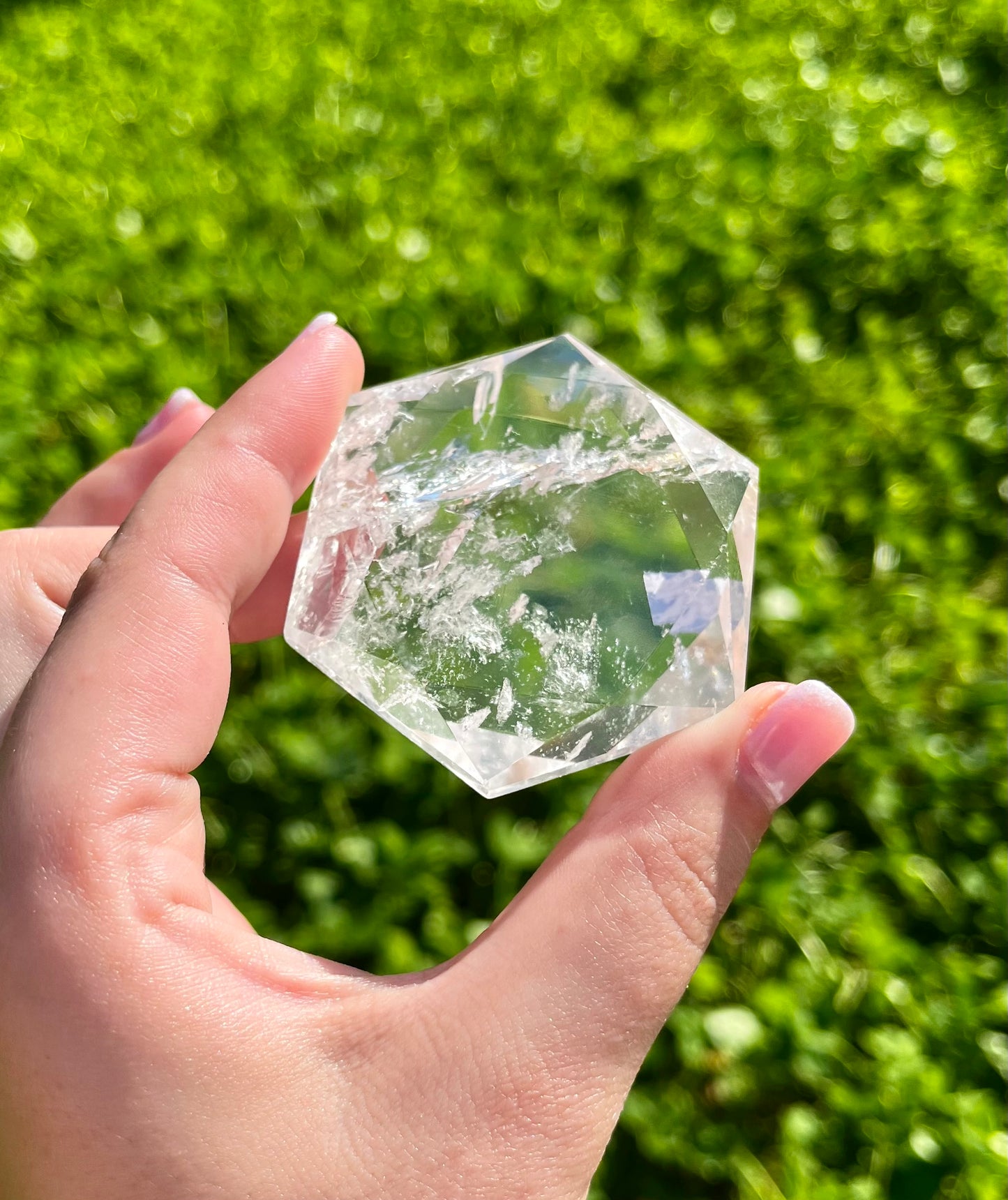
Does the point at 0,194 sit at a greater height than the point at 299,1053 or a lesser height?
greater

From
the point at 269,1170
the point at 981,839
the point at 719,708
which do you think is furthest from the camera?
the point at 981,839

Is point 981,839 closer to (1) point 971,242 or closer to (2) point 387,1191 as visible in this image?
(2) point 387,1191

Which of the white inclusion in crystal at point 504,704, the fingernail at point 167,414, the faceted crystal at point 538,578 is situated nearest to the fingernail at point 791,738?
the faceted crystal at point 538,578

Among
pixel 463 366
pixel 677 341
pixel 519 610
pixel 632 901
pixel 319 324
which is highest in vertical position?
pixel 319 324

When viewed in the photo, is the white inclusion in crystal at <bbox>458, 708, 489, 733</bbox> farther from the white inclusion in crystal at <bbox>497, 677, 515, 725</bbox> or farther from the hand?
the hand

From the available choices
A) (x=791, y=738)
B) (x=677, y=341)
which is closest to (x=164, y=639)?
(x=791, y=738)

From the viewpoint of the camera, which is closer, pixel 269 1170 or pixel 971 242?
pixel 269 1170

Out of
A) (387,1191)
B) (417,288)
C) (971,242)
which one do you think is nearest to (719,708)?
(387,1191)

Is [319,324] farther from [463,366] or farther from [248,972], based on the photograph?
[248,972]
